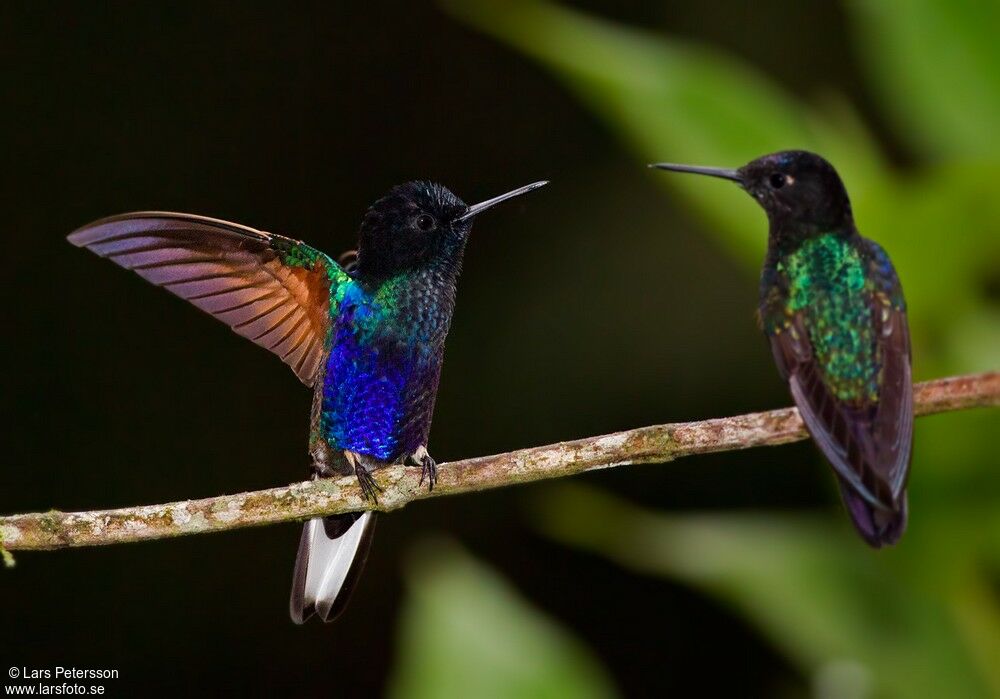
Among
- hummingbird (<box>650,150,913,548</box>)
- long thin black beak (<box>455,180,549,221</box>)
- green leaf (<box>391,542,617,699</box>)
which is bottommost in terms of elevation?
green leaf (<box>391,542,617,699</box>)

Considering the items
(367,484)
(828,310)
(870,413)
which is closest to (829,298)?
(828,310)

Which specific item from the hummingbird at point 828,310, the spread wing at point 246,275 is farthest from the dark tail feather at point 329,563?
the hummingbird at point 828,310

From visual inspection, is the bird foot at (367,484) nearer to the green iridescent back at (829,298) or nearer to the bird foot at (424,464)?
the bird foot at (424,464)

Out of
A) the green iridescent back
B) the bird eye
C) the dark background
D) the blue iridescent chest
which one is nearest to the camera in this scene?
the green iridescent back

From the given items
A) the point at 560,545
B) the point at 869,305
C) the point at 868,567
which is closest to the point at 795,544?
the point at 868,567

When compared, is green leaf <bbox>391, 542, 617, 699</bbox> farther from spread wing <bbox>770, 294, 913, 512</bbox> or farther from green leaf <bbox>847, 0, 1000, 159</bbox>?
green leaf <bbox>847, 0, 1000, 159</bbox>

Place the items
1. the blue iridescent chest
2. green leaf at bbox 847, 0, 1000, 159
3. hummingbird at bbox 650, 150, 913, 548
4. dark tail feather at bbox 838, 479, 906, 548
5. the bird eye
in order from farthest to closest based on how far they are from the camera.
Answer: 1. green leaf at bbox 847, 0, 1000, 159
2. the blue iridescent chest
3. the bird eye
4. hummingbird at bbox 650, 150, 913, 548
5. dark tail feather at bbox 838, 479, 906, 548

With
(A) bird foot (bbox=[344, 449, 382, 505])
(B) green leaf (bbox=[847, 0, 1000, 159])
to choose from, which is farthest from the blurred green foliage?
(A) bird foot (bbox=[344, 449, 382, 505])
